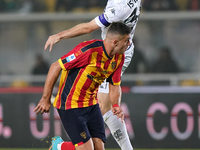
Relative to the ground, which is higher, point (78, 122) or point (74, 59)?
point (74, 59)

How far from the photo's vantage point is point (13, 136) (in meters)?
6.18

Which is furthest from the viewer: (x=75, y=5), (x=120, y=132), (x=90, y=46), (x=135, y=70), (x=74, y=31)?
(x=75, y=5)

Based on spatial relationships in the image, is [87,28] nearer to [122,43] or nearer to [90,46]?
[90,46]

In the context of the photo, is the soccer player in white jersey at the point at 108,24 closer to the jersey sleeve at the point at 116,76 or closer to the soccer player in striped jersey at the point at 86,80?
the soccer player in striped jersey at the point at 86,80

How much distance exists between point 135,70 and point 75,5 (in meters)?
1.81

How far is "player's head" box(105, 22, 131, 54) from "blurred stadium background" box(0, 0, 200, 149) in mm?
2559

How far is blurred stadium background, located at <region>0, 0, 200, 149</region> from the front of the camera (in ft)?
20.1

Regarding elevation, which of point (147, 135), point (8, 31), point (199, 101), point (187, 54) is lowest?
point (147, 135)

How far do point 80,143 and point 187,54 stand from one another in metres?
5.00

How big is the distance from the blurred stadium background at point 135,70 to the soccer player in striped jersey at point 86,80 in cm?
218

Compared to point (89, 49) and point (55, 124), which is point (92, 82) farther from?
point (55, 124)

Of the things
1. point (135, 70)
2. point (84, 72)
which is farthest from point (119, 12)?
point (135, 70)

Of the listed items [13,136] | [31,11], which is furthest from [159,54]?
[13,136]

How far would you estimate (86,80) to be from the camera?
3895mm
